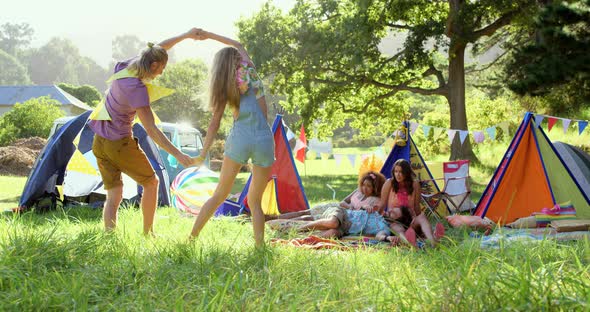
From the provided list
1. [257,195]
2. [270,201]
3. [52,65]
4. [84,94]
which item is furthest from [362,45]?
[52,65]

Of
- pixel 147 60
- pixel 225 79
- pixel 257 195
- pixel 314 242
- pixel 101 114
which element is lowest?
pixel 314 242

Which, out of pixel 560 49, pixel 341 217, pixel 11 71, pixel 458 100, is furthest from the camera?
pixel 11 71

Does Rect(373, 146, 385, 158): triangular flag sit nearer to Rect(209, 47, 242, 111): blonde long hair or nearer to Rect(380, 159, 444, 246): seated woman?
Rect(380, 159, 444, 246): seated woman

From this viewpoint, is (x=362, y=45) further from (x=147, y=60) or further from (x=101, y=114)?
(x=101, y=114)

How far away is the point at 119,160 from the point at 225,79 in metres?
1.00

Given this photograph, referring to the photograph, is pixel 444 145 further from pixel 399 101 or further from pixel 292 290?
pixel 292 290

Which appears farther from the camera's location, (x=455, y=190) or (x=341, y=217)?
(x=455, y=190)

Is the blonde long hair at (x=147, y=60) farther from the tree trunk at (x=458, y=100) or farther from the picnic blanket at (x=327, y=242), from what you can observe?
the tree trunk at (x=458, y=100)

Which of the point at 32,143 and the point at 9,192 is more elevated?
the point at 32,143

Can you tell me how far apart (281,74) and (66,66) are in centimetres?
9964

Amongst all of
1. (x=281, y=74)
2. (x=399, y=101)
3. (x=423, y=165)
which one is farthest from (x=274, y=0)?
(x=423, y=165)

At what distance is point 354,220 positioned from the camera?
5.09m

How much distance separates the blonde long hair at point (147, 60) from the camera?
11.9 ft

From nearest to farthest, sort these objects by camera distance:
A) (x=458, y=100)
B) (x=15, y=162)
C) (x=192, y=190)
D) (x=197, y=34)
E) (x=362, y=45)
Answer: (x=197, y=34)
(x=192, y=190)
(x=362, y=45)
(x=458, y=100)
(x=15, y=162)
